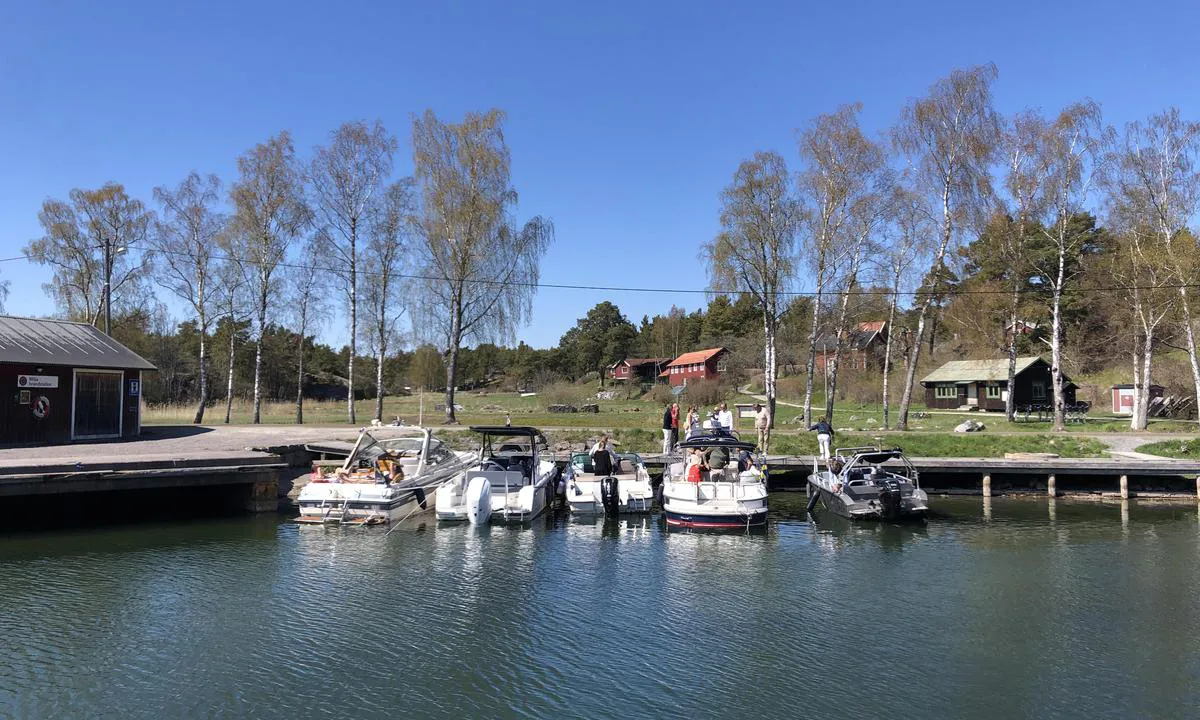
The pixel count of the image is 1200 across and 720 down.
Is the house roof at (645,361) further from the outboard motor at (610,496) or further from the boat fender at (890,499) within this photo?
the boat fender at (890,499)

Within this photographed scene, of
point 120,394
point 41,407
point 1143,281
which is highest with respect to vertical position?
point 1143,281

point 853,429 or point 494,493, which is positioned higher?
point 853,429

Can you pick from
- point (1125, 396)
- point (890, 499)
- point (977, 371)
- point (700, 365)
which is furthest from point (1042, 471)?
point (700, 365)

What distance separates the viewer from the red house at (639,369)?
94250mm

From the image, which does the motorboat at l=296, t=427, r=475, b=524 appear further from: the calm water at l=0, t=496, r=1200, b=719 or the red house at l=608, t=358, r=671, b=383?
the red house at l=608, t=358, r=671, b=383

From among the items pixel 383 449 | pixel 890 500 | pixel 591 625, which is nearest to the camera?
pixel 591 625

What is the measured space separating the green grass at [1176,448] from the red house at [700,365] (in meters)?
47.3

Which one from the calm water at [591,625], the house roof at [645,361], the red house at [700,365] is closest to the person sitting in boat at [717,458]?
the calm water at [591,625]

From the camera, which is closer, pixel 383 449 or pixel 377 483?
pixel 377 483

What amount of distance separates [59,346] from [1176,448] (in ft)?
133

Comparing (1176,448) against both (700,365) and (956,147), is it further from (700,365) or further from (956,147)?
(700,365)

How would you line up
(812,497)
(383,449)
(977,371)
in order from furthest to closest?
(977,371) → (812,497) → (383,449)

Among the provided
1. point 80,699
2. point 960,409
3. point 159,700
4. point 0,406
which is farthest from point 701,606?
point 960,409

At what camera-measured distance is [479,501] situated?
18750mm
